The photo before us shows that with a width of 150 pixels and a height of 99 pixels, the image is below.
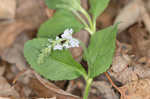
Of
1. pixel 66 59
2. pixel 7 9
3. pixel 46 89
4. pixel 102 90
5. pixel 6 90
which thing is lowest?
pixel 102 90

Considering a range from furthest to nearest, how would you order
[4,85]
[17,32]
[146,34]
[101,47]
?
[17,32] < [146,34] < [4,85] < [101,47]

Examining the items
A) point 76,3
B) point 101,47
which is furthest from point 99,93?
point 76,3

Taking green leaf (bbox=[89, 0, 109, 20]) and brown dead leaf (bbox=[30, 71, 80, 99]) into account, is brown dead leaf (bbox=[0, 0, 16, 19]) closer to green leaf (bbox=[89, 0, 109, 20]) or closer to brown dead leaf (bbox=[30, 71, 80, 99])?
brown dead leaf (bbox=[30, 71, 80, 99])

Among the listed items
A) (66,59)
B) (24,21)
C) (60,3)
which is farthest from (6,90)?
(60,3)

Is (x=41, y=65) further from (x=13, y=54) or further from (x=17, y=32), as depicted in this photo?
(x=17, y=32)

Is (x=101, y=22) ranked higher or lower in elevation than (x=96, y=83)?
higher

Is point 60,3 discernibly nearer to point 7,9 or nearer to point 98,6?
point 98,6

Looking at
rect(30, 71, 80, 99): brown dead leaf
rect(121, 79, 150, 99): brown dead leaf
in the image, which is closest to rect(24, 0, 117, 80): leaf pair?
rect(30, 71, 80, 99): brown dead leaf
